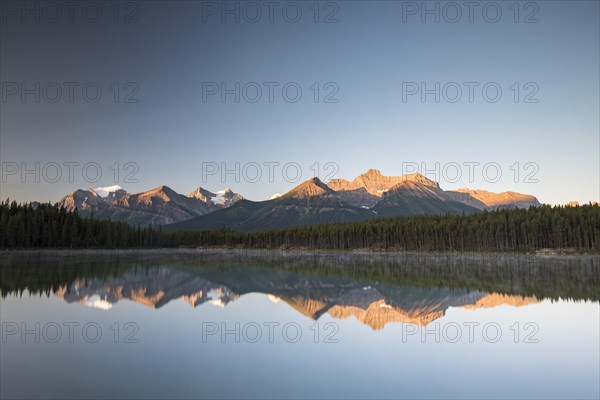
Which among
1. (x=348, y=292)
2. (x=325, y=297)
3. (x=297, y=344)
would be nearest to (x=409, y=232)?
(x=348, y=292)

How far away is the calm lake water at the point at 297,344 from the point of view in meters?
12.9

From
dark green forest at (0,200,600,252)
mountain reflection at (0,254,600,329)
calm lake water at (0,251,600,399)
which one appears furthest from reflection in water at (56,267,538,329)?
dark green forest at (0,200,600,252)

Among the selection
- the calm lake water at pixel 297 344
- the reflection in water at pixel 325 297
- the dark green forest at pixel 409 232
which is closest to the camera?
the calm lake water at pixel 297 344

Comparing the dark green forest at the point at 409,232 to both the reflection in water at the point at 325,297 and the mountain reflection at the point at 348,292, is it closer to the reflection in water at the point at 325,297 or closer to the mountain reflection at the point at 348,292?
the mountain reflection at the point at 348,292

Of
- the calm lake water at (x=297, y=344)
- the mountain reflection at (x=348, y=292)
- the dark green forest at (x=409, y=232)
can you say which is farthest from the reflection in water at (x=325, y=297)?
Answer: the dark green forest at (x=409, y=232)

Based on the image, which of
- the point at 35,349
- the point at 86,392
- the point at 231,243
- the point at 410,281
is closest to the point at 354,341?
the point at 86,392

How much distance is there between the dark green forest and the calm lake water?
3276 inches

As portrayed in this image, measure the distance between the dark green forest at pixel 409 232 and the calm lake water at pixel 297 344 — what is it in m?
83.2

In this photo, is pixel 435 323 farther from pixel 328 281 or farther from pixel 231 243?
pixel 231 243

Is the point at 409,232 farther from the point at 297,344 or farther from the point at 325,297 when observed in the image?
the point at 297,344

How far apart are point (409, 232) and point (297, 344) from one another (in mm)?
122428

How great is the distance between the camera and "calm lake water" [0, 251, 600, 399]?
12.9 m

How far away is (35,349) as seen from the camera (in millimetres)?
16750

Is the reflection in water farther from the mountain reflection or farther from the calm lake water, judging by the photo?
the calm lake water
